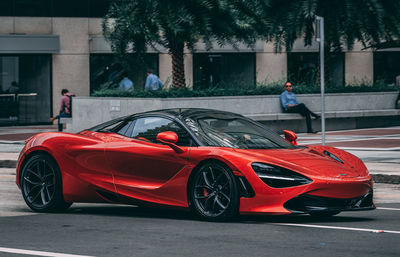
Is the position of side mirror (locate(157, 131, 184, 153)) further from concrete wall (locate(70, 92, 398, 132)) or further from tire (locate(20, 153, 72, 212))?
concrete wall (locate(70, 92, 398, 132))

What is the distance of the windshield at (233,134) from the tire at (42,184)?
1.68m

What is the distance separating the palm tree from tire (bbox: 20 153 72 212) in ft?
38.6

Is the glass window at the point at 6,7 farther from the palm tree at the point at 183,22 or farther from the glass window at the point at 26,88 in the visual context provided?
the palm tree at the point at 183,22

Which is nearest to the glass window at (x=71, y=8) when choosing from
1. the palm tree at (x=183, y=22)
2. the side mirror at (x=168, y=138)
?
the palm tree at (x=183, y=22)

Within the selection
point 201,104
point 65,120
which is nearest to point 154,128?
point 201,104

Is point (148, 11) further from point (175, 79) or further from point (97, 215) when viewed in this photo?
point (97, 215)

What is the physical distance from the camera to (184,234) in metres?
7.75

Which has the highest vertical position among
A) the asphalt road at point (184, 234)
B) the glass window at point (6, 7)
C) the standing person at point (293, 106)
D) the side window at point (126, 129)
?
the glass window at point (6, 7)

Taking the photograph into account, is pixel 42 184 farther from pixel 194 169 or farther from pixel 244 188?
pixel 244 188

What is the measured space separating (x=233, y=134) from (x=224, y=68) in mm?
25153

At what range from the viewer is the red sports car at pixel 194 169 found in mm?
8141

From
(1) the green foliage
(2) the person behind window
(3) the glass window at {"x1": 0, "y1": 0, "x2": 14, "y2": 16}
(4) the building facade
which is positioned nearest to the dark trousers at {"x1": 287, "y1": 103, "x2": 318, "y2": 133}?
(1) the green foliage

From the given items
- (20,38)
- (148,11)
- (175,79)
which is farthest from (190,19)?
(20,38)

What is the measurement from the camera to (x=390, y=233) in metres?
7.73
